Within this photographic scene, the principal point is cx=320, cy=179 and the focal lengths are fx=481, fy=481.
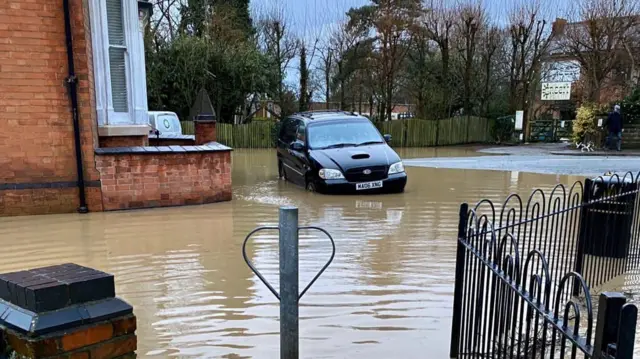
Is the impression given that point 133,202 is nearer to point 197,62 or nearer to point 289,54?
point 197,62

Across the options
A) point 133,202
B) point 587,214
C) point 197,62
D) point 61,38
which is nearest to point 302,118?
point 133,202

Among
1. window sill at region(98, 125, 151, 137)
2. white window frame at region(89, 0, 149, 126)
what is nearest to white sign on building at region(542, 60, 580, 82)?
white window frame at region(89, 0, 149, 126)

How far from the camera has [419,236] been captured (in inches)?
238

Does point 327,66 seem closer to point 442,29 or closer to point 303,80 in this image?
point 303,80

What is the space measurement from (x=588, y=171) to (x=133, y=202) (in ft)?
37.6

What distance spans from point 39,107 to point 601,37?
24746mm

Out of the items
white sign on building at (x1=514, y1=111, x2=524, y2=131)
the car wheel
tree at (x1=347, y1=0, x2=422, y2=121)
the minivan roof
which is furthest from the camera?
tree at (x1=347, y1=0, x2=422, y2=121)

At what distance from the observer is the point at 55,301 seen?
183 cm

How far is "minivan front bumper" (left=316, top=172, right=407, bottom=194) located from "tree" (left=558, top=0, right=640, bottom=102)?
770 inches

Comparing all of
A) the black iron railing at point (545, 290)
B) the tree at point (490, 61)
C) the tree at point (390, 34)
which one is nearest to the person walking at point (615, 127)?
the tree at point (490, 61)

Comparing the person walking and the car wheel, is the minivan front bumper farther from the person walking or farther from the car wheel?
the person walking

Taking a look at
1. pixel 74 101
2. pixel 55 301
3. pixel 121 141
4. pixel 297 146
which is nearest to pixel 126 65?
pixel 121 141

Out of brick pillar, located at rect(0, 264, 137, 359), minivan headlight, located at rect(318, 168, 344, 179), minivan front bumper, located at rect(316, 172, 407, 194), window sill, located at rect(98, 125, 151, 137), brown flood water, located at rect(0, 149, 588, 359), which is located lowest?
brown flood water, located at rect(0, 149, 588, 359)

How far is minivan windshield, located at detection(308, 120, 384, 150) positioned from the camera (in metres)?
9.82
